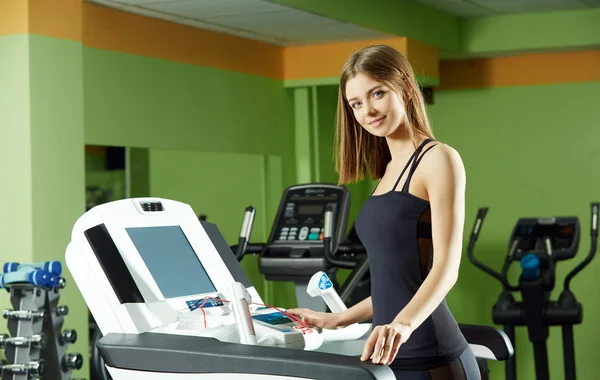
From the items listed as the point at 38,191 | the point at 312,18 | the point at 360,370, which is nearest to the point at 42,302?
the point at 38,191

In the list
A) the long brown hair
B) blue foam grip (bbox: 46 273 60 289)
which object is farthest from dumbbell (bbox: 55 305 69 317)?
the long brown hair

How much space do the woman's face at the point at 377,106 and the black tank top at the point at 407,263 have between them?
9 centimetres

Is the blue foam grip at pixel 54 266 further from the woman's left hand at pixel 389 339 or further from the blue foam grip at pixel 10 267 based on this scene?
the woman's left hand at pixel 389 339

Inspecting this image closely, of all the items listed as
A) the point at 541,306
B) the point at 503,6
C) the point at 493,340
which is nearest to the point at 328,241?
the point at 541,306

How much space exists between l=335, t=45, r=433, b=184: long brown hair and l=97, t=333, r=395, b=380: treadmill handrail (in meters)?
0.44

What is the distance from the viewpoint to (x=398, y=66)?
1989 mm

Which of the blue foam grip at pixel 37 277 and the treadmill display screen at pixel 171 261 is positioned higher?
the treadmill display screen at pixel 171 261

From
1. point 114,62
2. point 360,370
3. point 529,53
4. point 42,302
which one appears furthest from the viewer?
point 529,53

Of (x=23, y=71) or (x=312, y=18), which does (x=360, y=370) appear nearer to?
(x=23, y=71)

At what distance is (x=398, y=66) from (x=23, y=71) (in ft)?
7.57

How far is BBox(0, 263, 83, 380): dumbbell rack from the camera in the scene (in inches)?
137

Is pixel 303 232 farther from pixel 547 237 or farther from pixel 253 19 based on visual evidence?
pixel 547 237

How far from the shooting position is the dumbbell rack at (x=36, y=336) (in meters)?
3.49

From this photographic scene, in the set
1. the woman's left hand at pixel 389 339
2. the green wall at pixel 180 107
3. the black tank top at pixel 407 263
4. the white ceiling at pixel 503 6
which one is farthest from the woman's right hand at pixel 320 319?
the white ceiling at pixel 503 6
